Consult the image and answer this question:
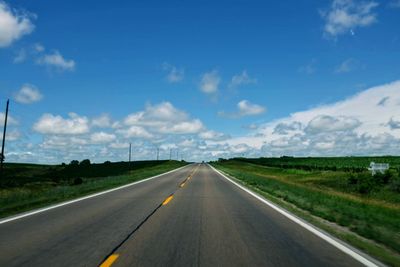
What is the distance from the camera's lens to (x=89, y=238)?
8.29m

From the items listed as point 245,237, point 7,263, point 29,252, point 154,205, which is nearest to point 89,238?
point 29,252

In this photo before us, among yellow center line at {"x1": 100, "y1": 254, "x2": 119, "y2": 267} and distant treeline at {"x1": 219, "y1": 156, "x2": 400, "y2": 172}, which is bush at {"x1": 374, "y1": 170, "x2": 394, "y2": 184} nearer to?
distant treeline at {"x1": 219, "y1": 156, "x2": 400, "y2": 172}

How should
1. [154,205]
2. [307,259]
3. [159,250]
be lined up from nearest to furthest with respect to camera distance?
[307,259]
[159,250]
[154,205]

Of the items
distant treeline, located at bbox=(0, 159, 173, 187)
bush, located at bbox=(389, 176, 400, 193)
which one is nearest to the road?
bush, located at bbox=(389, 176, 400, 193)

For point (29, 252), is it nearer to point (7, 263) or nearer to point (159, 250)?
point (7, 263)

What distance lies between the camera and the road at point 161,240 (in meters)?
6.46

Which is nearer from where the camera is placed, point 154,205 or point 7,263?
point 7,263

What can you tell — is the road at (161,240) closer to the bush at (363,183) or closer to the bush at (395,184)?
the bush at (395,184)

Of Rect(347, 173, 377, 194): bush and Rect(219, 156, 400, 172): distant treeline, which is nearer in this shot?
Rect(347, 173, 377, 194): bush

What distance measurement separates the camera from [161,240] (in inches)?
319

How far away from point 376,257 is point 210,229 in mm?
3826

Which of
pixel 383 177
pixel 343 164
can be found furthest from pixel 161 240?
pixel 343 164

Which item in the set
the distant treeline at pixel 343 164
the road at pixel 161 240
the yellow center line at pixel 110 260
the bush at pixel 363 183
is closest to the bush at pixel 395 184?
the bush at pixel 363 183

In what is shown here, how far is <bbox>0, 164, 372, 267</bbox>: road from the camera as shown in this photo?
646 centimetres
